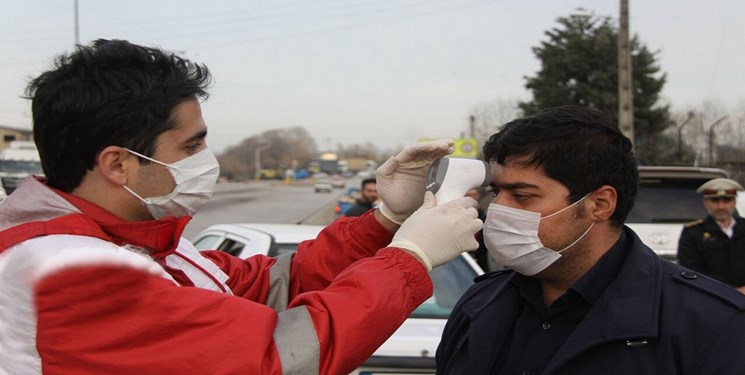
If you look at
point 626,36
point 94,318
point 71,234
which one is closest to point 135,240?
point 71,234

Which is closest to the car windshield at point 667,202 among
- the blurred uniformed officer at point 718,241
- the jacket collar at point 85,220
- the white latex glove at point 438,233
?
the blurred uniformed officer at point 718,241

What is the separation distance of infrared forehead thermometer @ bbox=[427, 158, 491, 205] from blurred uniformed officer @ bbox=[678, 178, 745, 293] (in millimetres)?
4395

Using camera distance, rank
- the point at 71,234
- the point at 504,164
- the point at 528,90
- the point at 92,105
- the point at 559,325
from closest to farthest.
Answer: the point at 71,234
the point at 92,105
the point at 559,325
the point at 504,164
the point at 528,90

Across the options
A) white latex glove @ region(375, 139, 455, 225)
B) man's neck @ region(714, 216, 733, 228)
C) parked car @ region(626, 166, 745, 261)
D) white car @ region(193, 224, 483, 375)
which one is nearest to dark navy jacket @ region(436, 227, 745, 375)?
white latex glove @ region(375, 139, 455, 225)

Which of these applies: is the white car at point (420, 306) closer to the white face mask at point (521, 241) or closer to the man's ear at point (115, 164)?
the white face mask at point (521, 241)

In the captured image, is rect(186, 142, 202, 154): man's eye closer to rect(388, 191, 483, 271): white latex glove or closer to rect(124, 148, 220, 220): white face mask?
rect(124, 148, 220, 220): white face mask

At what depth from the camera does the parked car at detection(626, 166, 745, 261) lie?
703cm

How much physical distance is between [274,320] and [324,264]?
2.53ft

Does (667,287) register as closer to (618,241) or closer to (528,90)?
(618,241)

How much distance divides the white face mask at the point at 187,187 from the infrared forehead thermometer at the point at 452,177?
26.7 inches

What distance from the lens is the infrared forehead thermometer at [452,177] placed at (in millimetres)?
2080

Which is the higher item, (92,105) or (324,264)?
(92,105)

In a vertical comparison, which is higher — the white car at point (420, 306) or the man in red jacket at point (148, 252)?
the man in red jacket at point (148, 252)

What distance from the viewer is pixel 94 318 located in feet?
4.84
